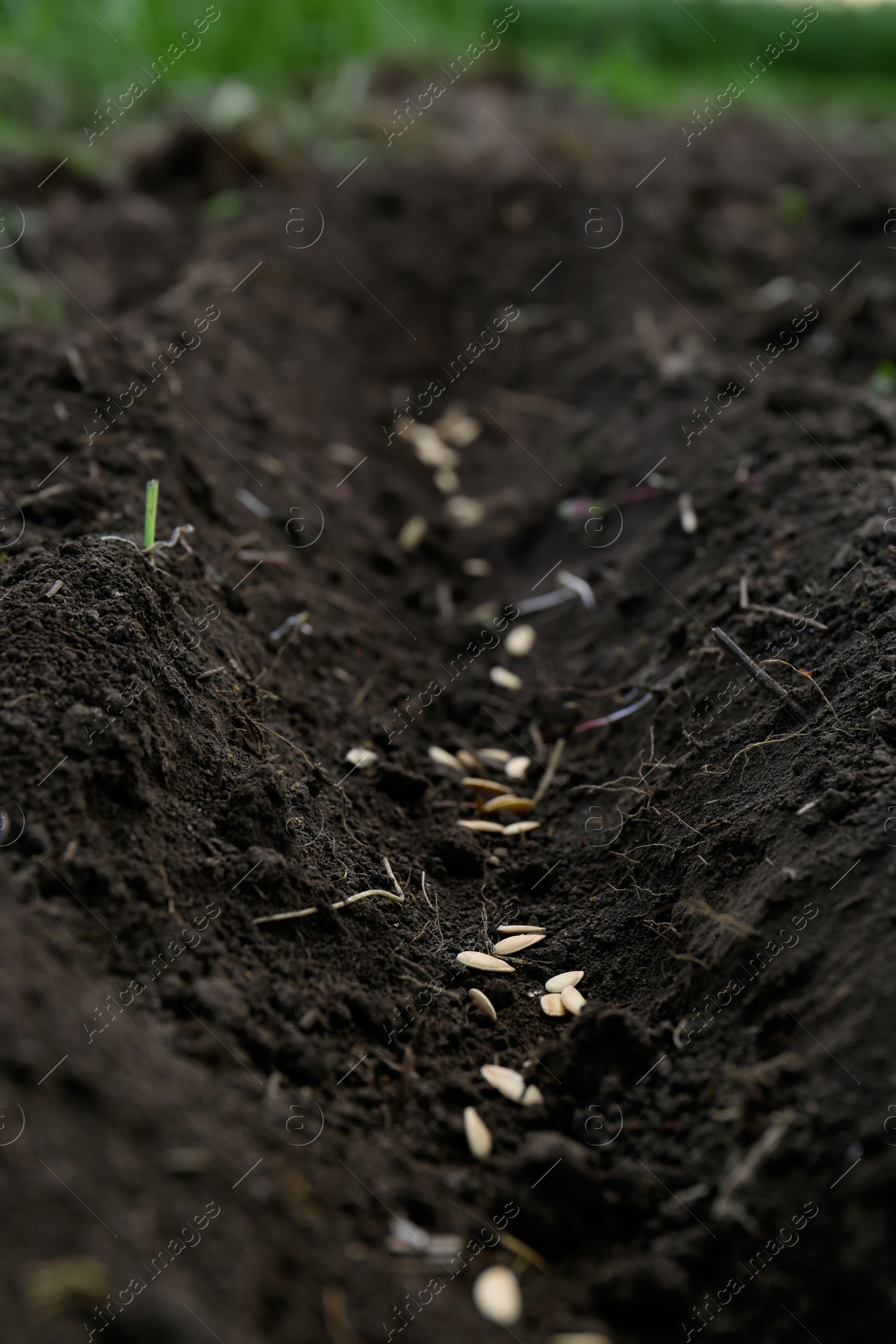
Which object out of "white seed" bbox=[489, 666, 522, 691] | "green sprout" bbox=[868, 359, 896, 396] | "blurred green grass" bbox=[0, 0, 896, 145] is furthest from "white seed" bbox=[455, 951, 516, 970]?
"blurred green grass" bbox=[0, 0, 896, 145]

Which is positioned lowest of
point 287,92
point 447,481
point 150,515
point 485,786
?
point 447,481

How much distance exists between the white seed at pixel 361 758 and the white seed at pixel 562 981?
0.62 metres

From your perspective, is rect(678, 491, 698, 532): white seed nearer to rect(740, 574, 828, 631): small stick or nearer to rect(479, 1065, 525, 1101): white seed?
rect(740, 574, 828, 631): small stick

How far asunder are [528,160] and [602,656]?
326cm

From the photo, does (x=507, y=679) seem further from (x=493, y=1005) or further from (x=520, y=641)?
(x=493, y=1005)

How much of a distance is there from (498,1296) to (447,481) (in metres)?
2.58

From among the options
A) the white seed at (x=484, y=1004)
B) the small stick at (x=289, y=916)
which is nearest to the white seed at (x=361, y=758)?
the small stick at (x=289, y=916)

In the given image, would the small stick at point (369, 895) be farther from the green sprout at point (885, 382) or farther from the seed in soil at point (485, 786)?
the green sprout at point (885, 382)

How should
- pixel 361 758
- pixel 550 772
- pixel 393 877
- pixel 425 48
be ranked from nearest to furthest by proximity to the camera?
pixel 393 877 < pixel 361 758 < pixel 550 772 < pixel 425 48

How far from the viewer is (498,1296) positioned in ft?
4.23

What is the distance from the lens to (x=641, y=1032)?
158 cm

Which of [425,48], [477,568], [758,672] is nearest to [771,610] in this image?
[758,672]

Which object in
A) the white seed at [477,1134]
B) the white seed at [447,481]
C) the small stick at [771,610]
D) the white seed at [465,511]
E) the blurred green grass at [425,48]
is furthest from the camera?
the blurred green grass at [425,48]

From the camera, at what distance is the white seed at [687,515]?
2574mm
